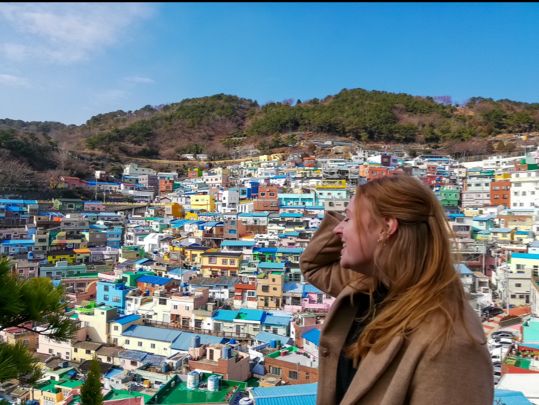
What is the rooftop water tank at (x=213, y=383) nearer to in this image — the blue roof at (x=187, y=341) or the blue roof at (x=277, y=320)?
the blue roof at (x=187, y=341)

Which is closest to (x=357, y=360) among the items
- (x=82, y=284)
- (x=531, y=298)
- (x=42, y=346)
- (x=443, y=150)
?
(x=42, y=346)

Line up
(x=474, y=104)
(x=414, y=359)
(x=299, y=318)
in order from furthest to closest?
1. (x=474, y=104)
2. (x=299, y=318)
3. (x=414, y=359)

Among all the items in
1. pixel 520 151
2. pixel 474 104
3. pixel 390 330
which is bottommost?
pixel 390 330

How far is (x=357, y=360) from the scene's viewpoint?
80 cm

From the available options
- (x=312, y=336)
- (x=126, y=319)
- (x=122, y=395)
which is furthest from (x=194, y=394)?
(x=126, y=319)

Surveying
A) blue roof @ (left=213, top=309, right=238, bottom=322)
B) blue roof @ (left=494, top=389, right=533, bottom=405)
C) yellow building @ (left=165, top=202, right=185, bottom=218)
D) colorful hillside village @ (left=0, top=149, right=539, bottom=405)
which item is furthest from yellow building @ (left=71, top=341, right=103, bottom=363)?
yellow building @ (left=165, top=202, right=185, bottom=218)

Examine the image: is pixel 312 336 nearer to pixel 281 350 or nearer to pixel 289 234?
pixel 281 350

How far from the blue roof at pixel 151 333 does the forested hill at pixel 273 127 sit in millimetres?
22688

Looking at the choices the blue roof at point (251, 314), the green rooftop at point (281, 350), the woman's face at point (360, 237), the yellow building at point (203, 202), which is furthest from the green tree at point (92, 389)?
the yellow building at point (203, 202)

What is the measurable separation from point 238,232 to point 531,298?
10417 mm

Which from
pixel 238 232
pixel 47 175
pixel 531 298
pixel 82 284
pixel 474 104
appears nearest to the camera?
pixel 531 298

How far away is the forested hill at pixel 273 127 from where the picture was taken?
3506 cm

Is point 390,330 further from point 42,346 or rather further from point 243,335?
point 42,346

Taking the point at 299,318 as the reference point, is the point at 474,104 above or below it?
above
